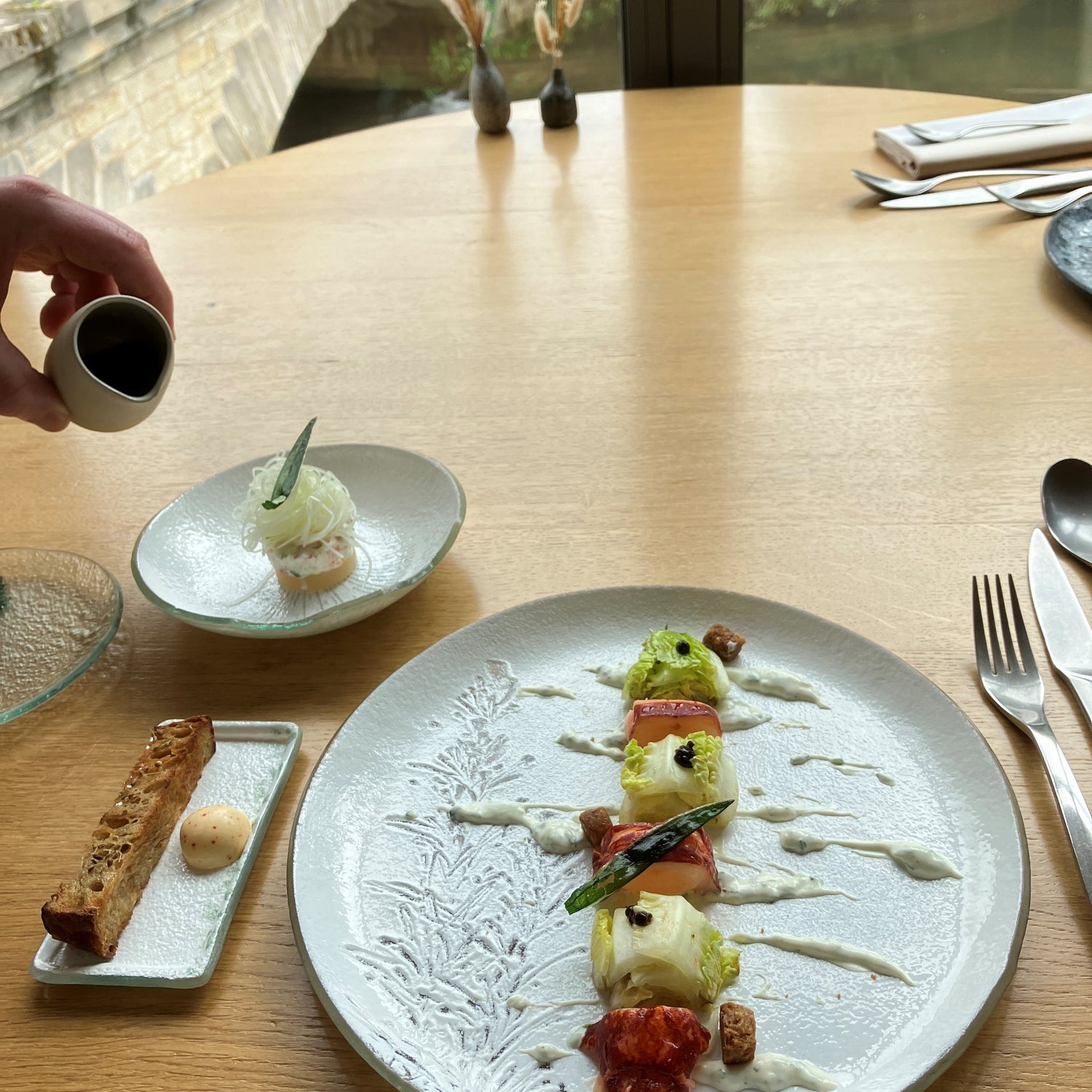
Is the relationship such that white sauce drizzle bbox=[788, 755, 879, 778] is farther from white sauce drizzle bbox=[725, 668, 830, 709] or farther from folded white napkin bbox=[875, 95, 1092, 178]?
folded white napkin bbox=[875, 95, 1092, 178]

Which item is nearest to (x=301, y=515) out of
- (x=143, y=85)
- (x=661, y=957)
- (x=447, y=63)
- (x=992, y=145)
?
(x=661, y=957)

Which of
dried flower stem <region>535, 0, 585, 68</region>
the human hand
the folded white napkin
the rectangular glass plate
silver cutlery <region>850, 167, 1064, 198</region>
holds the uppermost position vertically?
dried flower stem <region>535, 0, 585, 68</region>

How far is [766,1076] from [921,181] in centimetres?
157

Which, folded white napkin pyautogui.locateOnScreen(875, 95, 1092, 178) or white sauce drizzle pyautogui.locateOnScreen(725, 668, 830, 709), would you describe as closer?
white sauce drizzle pyautogui.locateOnScreen(725, 668, 830, 709)

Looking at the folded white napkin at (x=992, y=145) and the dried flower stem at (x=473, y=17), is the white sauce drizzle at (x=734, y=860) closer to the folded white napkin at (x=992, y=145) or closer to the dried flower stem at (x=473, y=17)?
the folded white napkin at (x=992, y=145)

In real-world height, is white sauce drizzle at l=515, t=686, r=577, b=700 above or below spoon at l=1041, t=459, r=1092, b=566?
below

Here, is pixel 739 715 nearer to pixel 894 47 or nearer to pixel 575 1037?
pixel 575 1037

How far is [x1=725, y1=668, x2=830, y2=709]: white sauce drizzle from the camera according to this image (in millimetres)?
804

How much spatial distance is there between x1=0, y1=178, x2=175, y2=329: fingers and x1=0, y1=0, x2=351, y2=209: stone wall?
2.25 m

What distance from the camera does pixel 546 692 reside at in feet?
2.77

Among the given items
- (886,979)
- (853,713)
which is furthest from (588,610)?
(886,979)

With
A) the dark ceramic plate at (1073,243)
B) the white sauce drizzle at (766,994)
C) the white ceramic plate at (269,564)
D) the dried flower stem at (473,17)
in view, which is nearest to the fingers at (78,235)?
the white ceramic plate at (269,564)

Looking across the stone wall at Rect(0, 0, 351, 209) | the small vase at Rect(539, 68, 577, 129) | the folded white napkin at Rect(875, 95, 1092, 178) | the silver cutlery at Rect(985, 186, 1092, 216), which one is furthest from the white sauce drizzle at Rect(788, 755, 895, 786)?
the stone wall at Rect(0, 0, 351, 209)

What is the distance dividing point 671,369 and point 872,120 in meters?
1.03
